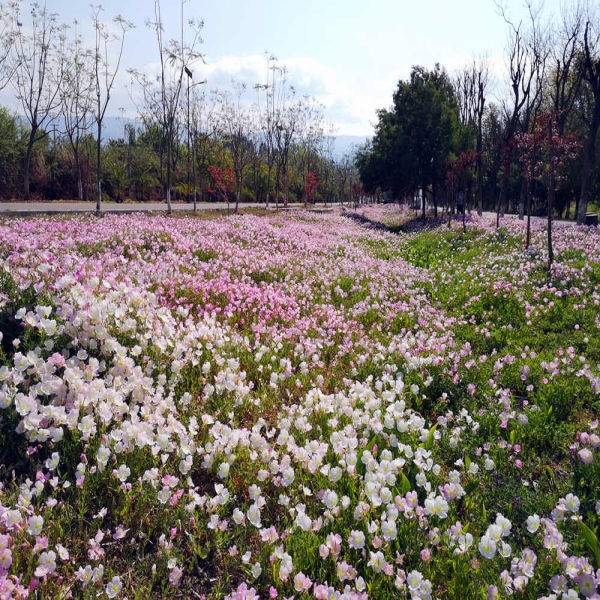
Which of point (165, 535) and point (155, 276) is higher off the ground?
point (155, 276)

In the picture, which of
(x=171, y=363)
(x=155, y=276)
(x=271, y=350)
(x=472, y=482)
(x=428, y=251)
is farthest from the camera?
(x=428, y=251)

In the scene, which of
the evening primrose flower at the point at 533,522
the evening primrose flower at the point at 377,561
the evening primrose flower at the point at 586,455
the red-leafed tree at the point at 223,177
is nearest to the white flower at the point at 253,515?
the evening primrose flower at the point at 377,561

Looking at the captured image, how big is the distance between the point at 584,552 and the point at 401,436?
1611mm

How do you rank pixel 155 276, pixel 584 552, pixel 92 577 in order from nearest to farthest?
pixel 92 577 < pixel 584 552 < pixel 155 276

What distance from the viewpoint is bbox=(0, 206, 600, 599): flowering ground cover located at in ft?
9.23

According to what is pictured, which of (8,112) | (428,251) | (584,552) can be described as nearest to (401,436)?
(584,552)

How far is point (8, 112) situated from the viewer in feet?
134

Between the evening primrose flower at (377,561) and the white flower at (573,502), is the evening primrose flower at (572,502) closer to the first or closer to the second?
the white flower at (573,502)

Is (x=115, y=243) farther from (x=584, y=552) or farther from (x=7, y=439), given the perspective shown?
(x=584, y=552)

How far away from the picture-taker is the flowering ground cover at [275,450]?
2812 millimetres

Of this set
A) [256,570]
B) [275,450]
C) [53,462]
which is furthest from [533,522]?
[53,462]

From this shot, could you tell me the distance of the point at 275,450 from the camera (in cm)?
414

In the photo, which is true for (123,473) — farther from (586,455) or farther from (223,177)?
(223,177)

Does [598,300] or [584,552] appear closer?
[584,552]
